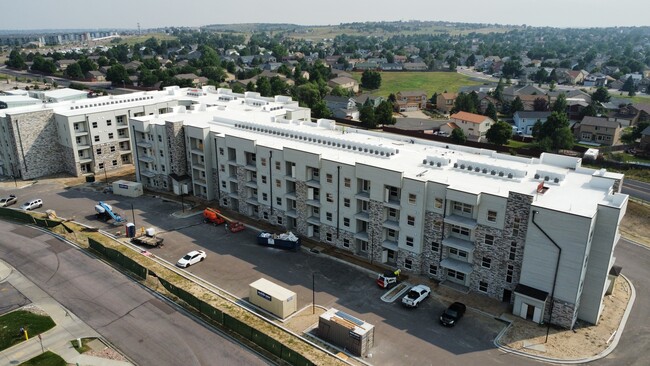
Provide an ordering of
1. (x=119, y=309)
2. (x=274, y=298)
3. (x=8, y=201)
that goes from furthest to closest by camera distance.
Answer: (x=8, y=201) → (x=119, y=309) → (x=274, y=298)

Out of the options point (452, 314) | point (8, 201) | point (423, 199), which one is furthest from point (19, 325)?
point (423, 199)

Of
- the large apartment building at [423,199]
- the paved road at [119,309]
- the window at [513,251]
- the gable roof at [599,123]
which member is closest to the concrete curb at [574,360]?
the large apartment building at [423,199]

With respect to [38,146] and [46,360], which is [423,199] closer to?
[46,360]

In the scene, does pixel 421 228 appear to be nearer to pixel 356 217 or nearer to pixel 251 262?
pixel 356 217

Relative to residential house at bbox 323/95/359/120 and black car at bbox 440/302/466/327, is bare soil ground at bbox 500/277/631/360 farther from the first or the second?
residential house at bbox 323/95/359/120

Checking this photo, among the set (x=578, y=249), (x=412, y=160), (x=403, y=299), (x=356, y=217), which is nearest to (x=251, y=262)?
(x=356, y=217)

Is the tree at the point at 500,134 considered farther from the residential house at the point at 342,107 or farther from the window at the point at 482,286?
the window at the point at 482,286

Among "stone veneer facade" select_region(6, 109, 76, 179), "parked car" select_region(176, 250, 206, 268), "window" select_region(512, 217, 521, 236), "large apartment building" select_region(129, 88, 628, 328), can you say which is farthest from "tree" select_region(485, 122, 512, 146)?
"stone veneer facade" select_region(6, 109, 76, 179)
